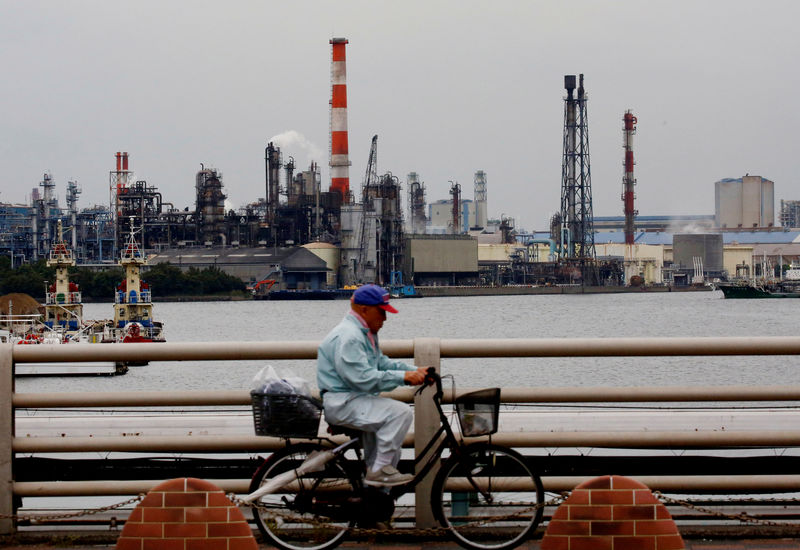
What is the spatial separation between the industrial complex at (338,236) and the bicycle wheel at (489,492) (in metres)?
93.2

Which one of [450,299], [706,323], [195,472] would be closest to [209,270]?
[450,299]

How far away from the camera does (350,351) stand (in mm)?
4801

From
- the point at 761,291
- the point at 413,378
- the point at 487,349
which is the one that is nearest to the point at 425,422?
the point at 487,349

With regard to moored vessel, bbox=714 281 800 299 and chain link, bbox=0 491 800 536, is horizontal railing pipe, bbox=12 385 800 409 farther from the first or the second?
moored vessel, bbox=714 281 800 299

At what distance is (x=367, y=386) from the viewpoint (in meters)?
4.80

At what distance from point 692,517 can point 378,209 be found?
10422 centimetres

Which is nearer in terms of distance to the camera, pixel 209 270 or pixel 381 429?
pixel 381 429

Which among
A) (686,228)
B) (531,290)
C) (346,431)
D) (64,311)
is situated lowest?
(531,290)

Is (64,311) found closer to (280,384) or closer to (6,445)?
(6,445)

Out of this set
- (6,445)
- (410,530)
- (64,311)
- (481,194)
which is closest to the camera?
(410,530)

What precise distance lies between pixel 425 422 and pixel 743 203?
18210 centimetres

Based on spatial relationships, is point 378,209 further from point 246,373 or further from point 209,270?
point 246,373

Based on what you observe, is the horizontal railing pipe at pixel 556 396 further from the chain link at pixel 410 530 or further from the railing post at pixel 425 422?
the chain link at pixel 410 530

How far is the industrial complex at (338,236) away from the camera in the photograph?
108 m
